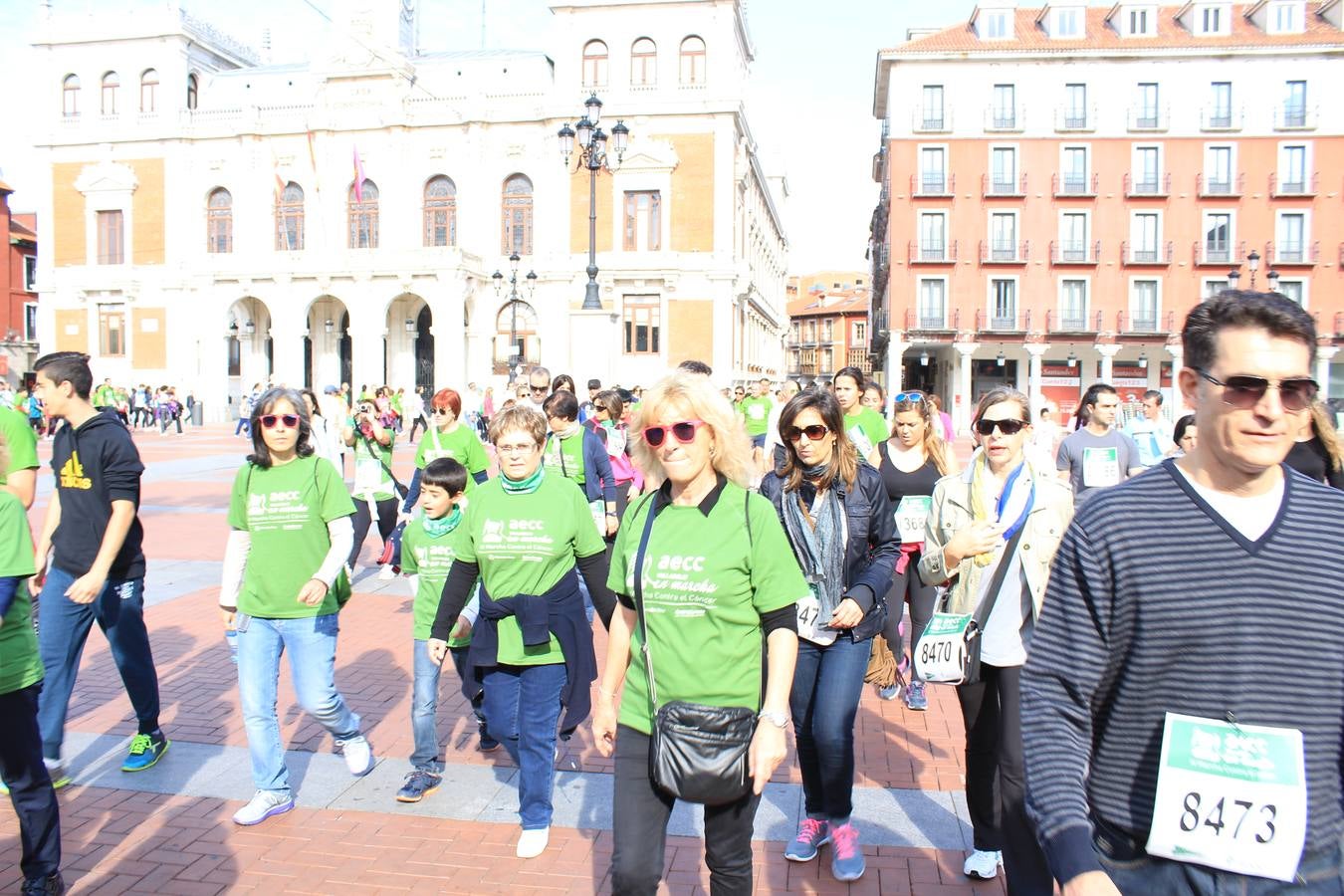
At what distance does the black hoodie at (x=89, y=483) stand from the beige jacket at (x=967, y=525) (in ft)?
12.5

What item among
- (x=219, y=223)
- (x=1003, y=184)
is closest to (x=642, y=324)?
(x=1003, y=184)

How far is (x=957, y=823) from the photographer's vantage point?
4312 millimetres

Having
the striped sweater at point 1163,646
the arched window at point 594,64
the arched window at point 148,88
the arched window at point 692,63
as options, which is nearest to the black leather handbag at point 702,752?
the striped sweater at point 1163,646

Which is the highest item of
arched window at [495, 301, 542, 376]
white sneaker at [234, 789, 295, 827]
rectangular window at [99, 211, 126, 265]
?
rectangular window at [99, 211, 126, 265]

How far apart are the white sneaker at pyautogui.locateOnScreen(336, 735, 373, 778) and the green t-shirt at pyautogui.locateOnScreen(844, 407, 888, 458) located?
13.4 ft

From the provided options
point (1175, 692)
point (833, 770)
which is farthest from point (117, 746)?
point (1175, 692)

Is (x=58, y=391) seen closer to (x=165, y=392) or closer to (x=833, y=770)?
(x=833, y=770)

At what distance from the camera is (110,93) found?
45.5m

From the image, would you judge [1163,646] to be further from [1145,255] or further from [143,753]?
[1145,255]

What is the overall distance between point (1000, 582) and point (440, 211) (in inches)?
1682

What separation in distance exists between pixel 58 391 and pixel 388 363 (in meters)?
41.1

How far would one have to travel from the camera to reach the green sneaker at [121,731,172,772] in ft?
16.1

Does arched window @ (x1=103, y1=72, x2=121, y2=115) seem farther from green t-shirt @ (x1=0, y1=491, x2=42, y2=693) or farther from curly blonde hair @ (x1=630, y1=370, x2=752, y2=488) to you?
curly blonde hair @ (x1=630, y1=370, x2=752, y2=488)

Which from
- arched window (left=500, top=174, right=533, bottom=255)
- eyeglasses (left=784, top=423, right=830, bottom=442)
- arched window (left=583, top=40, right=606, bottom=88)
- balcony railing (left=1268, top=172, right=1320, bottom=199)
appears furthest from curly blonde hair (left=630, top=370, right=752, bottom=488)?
balcony railing (left=1268, top=172, right=1320, bottom=199)
